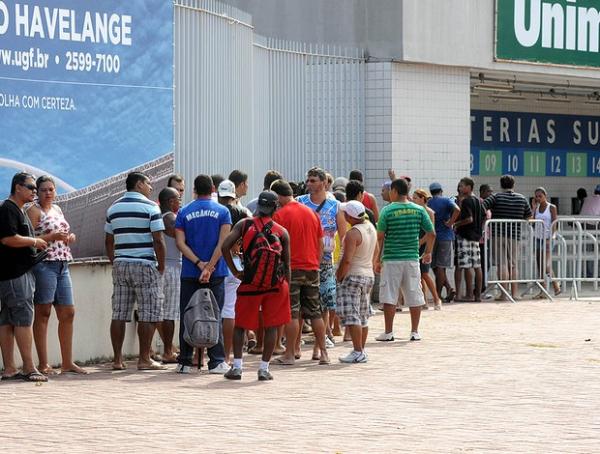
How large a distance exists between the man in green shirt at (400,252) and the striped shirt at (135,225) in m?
3.32

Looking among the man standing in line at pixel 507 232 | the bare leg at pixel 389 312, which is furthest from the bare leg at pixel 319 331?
the man standing in line at pixel 507 232

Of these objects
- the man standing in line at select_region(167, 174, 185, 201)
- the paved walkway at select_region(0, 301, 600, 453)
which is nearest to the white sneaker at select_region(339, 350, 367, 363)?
the paved walkway at select_region(0, 301, 600, 453)

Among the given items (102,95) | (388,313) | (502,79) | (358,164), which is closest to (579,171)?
(502,79)

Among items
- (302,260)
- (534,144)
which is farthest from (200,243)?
(534,144)

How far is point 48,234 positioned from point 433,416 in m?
4.12

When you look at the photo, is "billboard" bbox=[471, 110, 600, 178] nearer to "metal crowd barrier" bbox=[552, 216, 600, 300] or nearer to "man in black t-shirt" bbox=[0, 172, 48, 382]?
"metal crowd barrier" bbox=[552, 216, 600, 300]

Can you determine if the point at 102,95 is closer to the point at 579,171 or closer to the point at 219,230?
the point at 219,230

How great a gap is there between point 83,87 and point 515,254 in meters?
9.32

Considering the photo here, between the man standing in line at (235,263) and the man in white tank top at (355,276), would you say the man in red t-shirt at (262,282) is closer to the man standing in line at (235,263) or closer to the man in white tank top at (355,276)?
the man standing in line at (235,263)

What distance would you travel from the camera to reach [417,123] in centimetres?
2247

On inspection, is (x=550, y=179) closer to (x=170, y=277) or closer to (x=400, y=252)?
(x=400, y=252)

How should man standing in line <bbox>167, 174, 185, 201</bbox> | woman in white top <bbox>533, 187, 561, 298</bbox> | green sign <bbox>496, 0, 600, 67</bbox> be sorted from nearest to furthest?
man standing in line <bbox>167, 174, 185, 201</bbox>
woman in white top <bbox>533, 187, 561, 298</bbox>
green sign <bbox>496, 0, 600, 67</bbox>

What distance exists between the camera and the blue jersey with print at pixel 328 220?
1480 centimetres

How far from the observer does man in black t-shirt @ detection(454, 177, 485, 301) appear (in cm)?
2136
